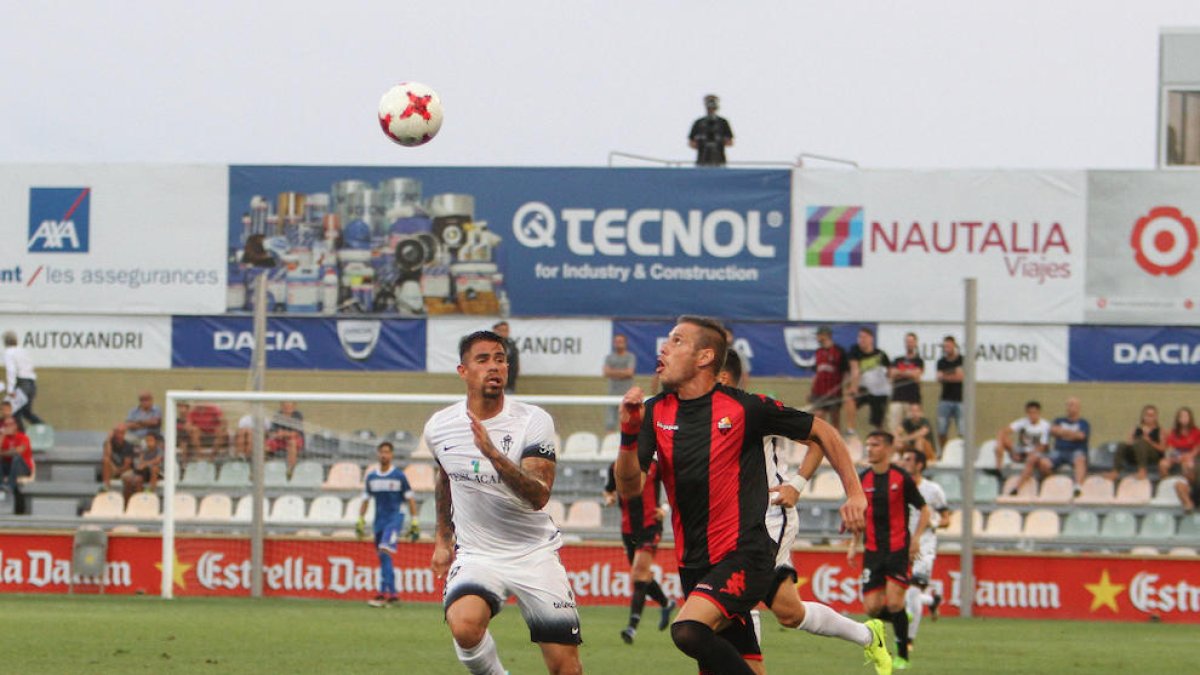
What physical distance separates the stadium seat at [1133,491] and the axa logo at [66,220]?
15.8 m

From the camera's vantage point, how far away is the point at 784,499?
8.92m

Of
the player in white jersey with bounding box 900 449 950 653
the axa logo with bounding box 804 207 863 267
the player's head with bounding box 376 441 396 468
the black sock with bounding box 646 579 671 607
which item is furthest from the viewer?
the axa logo with bounding box 804 207 863 267

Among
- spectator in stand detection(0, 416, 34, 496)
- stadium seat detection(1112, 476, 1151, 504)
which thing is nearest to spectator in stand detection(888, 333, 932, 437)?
stadium seat detection(1112, 476, 1151, 504)

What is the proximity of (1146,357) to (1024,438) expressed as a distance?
149 inches

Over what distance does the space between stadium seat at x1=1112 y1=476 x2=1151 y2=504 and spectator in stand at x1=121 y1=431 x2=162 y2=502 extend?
12.1 m

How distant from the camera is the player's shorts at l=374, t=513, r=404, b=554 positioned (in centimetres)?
2078

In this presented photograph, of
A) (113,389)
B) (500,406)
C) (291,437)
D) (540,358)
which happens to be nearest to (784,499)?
(500,406)

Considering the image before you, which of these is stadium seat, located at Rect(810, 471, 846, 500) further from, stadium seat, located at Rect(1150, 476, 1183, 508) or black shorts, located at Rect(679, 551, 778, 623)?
black shorts, located at Rect(679, 551, 778, 623)

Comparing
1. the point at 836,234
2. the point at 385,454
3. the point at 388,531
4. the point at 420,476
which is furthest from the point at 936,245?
the point at 388,531

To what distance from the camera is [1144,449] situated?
2262cm

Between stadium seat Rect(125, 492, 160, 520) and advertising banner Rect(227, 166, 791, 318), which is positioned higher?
advertising banner Rect(227, 166, 791, 318)

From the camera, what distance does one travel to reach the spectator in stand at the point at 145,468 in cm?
2241

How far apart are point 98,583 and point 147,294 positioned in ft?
20.3

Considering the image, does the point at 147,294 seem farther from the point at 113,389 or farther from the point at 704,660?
the point at 704,660
